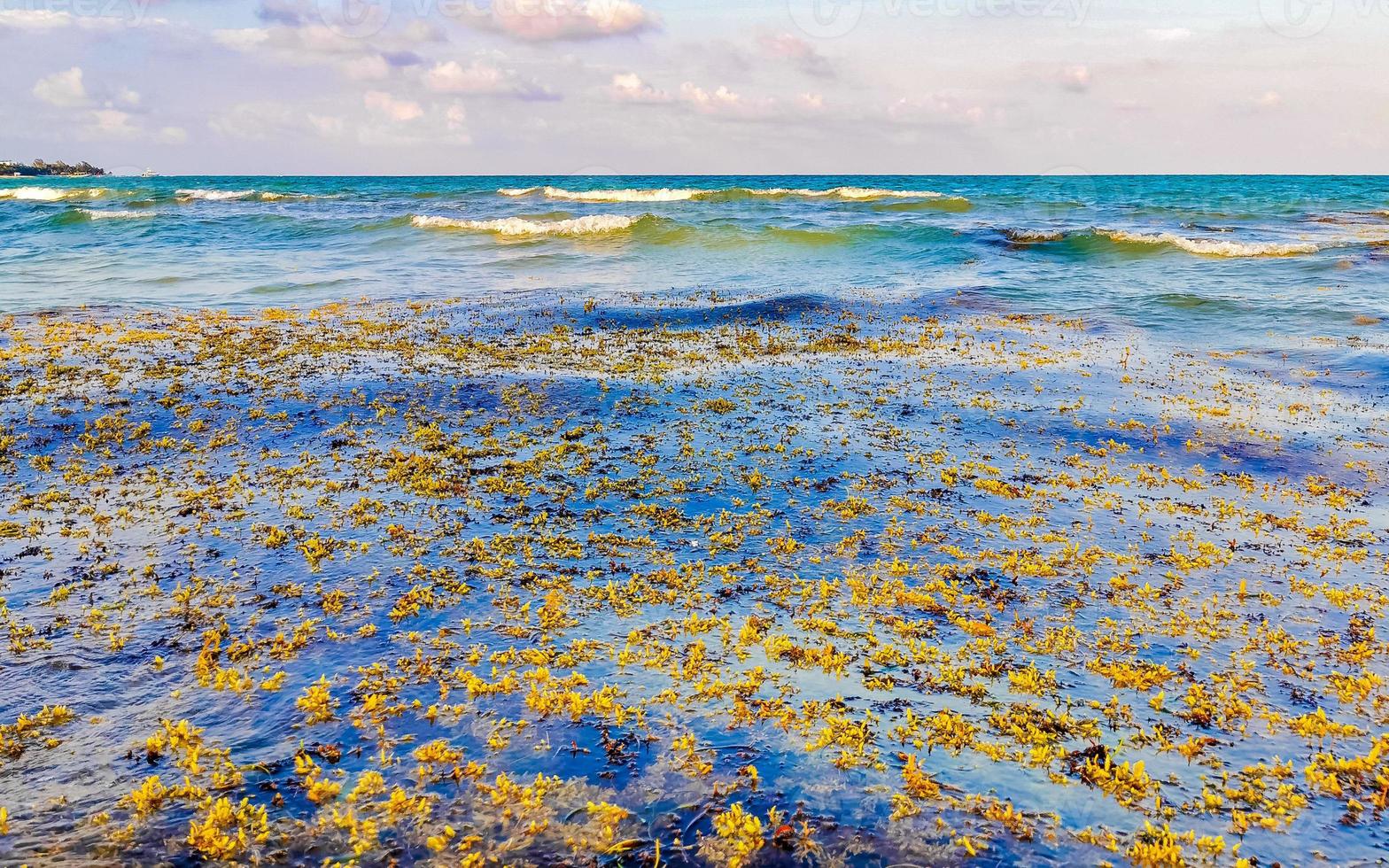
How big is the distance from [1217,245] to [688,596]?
28.3m

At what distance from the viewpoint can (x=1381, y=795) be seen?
456cm

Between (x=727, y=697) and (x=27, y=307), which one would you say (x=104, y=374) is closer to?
(x=27, y=307)

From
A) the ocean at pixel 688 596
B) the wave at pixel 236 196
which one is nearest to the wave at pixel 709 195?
the wave at pixel 236 196

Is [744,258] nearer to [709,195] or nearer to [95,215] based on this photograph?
[709,195]

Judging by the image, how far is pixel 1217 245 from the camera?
2770 cm

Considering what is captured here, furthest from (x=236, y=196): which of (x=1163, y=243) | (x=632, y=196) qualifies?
(x=1163, y=243)

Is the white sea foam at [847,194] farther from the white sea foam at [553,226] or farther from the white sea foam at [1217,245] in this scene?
the white sea foam at [1217,245]

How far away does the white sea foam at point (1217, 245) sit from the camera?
87.0 feet

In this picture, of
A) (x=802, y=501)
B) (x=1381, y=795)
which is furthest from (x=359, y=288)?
(x=1381, y=795)

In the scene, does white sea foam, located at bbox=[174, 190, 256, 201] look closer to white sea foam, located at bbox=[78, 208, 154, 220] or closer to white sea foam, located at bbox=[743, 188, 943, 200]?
white sea foam, located at bbox=[78, 208, 154, 220]

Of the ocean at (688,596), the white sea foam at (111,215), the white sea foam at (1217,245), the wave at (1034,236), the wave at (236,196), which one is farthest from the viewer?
the wave at (236,196)

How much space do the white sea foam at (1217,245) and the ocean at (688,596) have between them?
12524 millimetres

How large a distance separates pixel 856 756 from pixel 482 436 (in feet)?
21.8

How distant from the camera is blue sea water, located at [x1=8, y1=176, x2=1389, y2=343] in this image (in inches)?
792
